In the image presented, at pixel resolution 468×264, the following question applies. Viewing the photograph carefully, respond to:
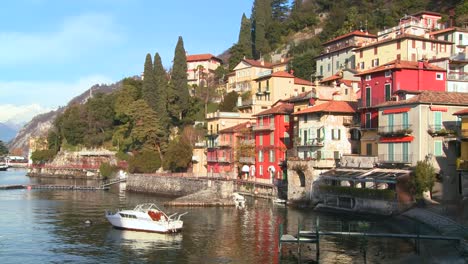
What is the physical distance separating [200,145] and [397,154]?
4938 cm

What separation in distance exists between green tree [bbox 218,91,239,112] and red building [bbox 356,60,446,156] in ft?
149

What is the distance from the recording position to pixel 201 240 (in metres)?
44.2

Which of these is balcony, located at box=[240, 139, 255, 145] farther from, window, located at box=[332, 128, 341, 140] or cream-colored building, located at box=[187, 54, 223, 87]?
cream-colored building, located at box=[187, 54, 223, 87]

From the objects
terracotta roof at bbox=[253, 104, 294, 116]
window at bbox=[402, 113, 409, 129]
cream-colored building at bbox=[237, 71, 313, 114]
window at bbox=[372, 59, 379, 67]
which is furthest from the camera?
cream-colored building at bbox=[237, 71, 313, 114]

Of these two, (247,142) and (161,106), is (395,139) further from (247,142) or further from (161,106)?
(161,106)

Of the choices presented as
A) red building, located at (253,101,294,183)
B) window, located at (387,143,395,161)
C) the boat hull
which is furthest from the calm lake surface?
red building, located at (253,101,294,183)

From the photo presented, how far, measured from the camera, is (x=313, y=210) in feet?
194

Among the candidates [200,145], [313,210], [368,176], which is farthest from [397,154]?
[200,145]

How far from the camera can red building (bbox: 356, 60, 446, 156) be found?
197 ft

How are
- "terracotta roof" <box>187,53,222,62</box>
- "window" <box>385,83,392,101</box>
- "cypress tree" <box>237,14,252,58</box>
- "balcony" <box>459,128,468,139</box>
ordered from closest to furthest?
"balcony" <box>459,128,468,139</box> < "window" <box>385,83,392,101</box> < "cypress tree" <box>237,14,252,58</box> < "terracotta roof" <box>187,53,222,62</box>

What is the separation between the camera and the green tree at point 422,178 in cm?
4766

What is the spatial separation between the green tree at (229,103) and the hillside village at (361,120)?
1.86 m

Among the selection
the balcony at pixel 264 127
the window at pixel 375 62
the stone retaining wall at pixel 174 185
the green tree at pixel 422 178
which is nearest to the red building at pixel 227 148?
the balcony at pixel 264 127

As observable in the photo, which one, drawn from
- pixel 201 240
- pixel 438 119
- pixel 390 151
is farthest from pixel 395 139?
pixel 201 240
